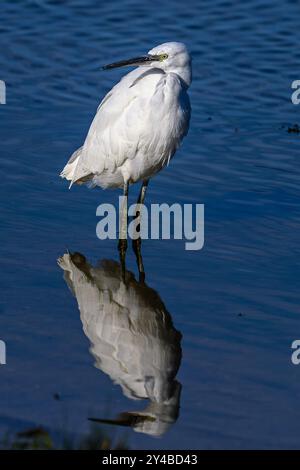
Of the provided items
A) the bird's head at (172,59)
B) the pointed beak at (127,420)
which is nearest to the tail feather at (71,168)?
the bird's head at (172,59)

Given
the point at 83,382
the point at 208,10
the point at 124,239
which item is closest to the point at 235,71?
the point at 208,10

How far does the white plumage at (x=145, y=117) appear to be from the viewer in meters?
9.77

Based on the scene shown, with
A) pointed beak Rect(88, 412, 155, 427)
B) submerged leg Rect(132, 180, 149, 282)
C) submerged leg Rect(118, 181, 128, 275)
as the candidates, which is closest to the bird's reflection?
pointed beak Rect(88, 412, 155, 427)

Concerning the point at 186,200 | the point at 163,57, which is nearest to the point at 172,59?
the point at 163,57

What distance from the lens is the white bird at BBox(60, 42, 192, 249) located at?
32.1ft

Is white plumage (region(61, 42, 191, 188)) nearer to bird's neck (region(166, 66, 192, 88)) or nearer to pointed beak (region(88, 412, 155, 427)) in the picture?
bird's neck (region(166, 66, 192, 88))

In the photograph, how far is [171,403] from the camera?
7.15m

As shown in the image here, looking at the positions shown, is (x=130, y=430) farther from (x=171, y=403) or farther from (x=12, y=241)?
(x=12, y=241)

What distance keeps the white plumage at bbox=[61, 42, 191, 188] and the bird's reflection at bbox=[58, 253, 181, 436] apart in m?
1.05

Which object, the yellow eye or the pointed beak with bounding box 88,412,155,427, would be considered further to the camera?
the yellow eye

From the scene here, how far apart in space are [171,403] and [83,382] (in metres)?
0.62

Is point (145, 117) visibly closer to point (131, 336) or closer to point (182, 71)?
point (182, 71)
